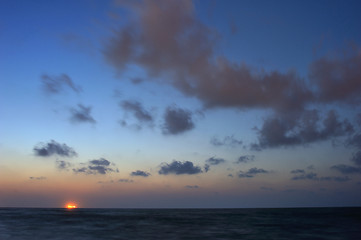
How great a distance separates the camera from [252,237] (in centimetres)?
3731

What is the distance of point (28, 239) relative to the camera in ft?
109

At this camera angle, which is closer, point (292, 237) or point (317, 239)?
point (317, 239)

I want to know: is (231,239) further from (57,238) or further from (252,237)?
(57,238)

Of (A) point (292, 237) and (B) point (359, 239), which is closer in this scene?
(B) point (359, 239)

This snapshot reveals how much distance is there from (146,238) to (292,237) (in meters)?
18.9

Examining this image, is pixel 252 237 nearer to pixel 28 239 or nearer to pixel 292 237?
pixel 292 237

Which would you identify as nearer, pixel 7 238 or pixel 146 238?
pixel 7 238

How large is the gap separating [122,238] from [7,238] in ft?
42.8

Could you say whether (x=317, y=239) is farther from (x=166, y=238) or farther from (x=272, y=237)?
(x=166, y=238)

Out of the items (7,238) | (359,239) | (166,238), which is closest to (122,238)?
(166,238)

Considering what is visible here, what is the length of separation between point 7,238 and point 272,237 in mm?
32081

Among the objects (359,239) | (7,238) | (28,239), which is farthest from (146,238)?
(359,239)

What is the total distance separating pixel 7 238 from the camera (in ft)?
109

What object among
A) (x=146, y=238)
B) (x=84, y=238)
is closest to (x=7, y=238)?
(x=84, y=238)
